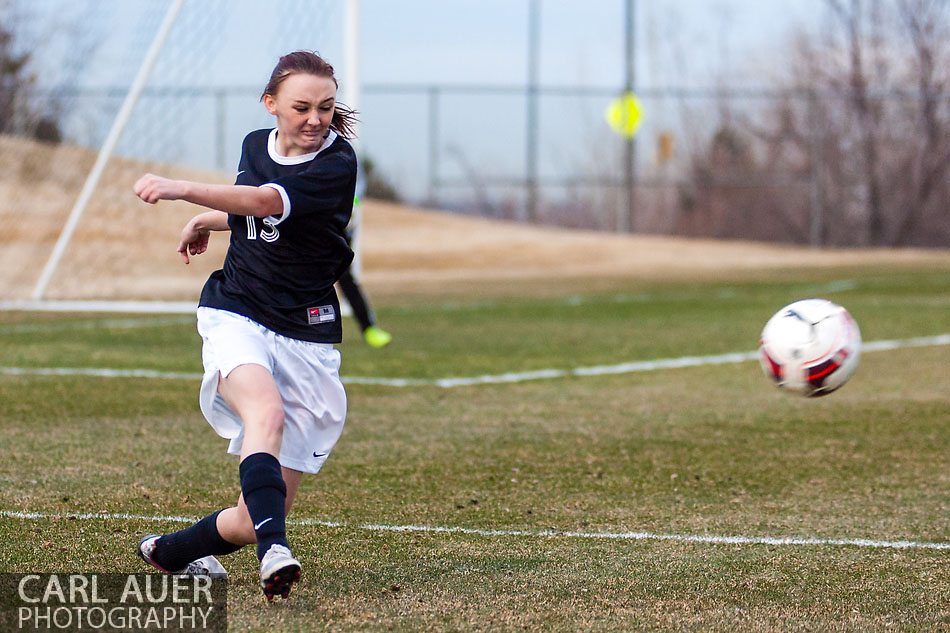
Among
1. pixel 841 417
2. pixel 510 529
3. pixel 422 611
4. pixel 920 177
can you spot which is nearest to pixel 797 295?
pixel 841 417

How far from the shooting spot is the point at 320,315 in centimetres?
395

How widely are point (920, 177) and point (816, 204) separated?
3.40 m

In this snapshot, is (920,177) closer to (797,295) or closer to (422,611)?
(797,295)

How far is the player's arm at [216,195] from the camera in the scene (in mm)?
3461

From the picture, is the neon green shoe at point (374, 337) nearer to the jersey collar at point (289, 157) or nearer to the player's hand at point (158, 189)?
the jersey collar at point (289, 157)

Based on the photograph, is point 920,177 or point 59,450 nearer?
point 59,450

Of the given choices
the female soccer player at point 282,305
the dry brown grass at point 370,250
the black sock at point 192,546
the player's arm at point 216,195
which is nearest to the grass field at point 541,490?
the black sock at point 192,546

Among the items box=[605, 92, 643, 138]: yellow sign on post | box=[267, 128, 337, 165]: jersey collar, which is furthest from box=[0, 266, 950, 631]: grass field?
box=[605, 92, 643, 138]: yellow sign on post

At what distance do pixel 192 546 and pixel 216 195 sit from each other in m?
1.10

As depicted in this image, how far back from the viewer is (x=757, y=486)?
5.60 metres

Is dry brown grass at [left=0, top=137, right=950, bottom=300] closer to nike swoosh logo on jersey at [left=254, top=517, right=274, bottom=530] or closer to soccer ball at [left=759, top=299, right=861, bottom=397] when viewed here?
soccer ball at [left=759, top=299, right=861, bottom=397]

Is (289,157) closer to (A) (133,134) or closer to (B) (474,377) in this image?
(B) (474,377)

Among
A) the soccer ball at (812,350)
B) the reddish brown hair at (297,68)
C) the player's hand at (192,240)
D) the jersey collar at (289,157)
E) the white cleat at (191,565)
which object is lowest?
the white cleat at (191,565)

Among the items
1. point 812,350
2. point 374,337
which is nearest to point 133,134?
point 374,337
